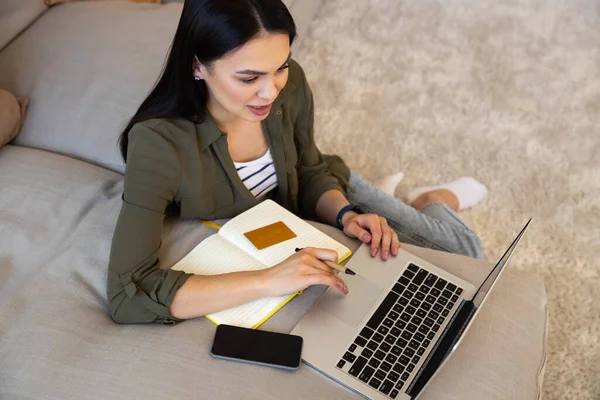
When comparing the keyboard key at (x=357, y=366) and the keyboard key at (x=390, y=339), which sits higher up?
the keyboard key at (x=357, y=366)

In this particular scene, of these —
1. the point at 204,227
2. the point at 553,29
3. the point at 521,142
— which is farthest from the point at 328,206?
the point at 553,29

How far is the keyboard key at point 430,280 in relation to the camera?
3.99 ft

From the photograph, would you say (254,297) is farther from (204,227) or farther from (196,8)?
(196,8)

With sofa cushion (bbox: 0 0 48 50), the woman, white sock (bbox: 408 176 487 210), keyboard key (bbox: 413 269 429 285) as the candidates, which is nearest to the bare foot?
white sock (bbox: 408 176 487 210)

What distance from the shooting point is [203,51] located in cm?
111

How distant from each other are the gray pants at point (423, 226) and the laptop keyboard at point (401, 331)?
0.97ft

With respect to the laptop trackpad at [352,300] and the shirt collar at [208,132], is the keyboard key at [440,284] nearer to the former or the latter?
the laptop trackpad at [352,300]

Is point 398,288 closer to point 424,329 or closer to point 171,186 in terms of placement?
point 424,329

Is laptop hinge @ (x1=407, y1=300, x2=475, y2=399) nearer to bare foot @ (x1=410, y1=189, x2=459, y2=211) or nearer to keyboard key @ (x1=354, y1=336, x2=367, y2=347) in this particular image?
keyboard key @ (x1=354, y1=336, x2=367, y2=347)

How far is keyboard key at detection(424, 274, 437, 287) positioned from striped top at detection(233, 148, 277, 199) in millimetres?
424

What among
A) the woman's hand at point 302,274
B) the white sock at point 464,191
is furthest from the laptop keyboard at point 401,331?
the white sock at point 464,191

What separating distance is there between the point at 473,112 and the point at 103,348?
A: 1.59 m

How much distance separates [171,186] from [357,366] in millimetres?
486

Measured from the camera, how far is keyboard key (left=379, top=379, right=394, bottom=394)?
104 cm
